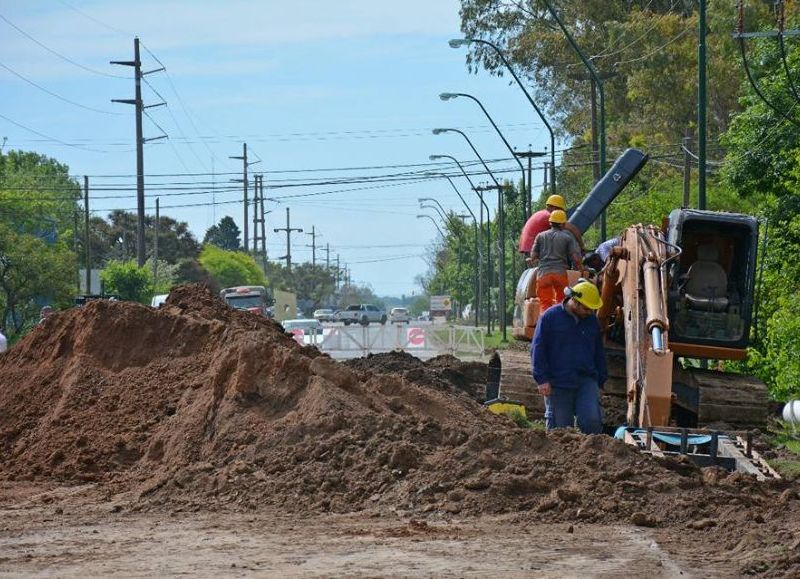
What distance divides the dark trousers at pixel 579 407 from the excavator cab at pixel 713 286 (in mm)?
4640

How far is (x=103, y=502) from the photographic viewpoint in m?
12.4

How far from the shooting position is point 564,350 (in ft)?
45.1

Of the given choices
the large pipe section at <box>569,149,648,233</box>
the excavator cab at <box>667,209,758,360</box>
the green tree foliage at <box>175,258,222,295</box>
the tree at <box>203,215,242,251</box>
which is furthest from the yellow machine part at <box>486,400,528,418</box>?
the tree at <box>203,215,242,251</box>

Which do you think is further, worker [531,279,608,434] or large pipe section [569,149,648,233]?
large pipe section [569,149,648,233]

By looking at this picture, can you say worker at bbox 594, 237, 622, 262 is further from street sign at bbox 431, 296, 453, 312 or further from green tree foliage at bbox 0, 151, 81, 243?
street sign at bbox 431, 296, 453, 312

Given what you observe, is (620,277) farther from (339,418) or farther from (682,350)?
(339,418)

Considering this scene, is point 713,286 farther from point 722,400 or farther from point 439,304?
point 439,304

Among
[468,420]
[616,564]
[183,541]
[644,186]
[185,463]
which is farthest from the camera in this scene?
[644,186]

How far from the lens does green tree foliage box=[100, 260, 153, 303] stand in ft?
221

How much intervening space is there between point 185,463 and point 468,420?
10.5 ft

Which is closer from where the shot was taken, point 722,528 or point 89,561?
point 89,561

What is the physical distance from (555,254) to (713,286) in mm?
2448

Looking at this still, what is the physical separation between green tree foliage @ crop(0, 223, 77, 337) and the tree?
313ft

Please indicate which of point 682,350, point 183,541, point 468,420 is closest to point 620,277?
point 682,350
